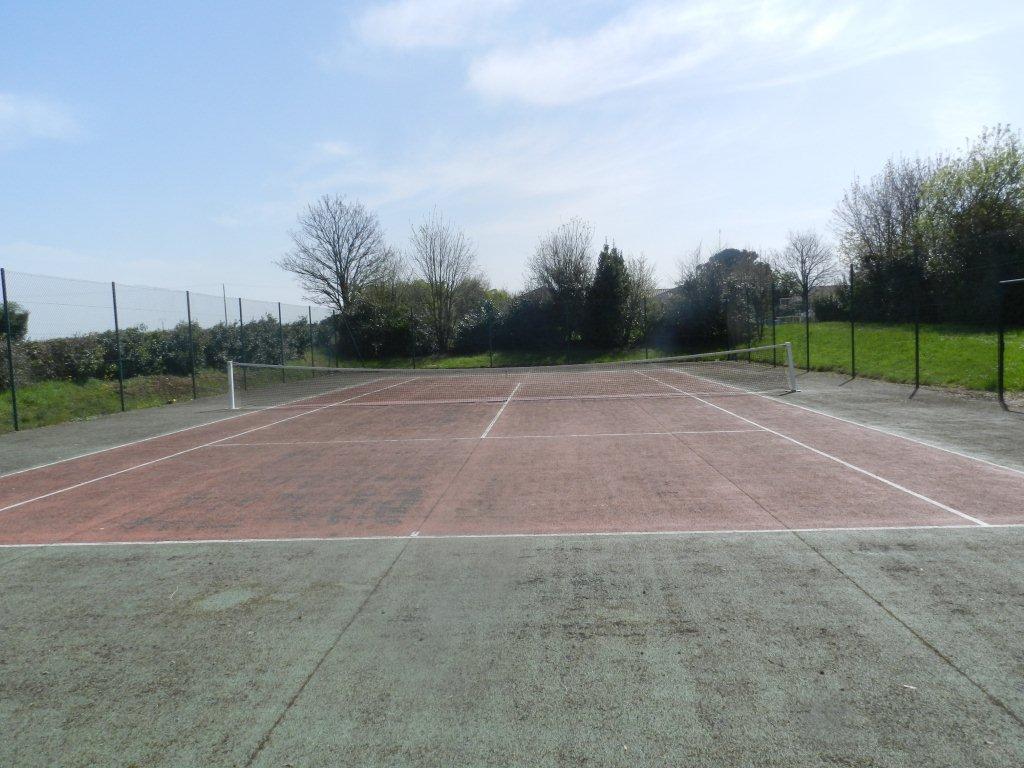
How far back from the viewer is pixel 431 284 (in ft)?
137

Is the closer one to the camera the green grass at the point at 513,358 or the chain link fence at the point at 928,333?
the chain link fence at the point at 928,333

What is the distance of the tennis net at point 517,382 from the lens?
67.7 feet

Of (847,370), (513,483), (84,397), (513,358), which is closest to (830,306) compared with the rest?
(513,358)

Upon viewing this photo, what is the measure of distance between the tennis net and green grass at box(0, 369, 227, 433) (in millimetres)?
→ 1995

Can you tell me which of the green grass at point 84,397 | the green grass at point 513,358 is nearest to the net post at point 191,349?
the green grass at point 84,397

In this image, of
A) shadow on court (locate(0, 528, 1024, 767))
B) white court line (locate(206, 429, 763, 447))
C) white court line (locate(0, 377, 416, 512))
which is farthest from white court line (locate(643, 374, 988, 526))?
white court line (locate(0, 377, 416, 512))

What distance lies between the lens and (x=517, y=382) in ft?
86.1

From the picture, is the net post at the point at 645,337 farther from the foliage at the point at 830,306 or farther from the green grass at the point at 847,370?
the foliage at the point at 830,306

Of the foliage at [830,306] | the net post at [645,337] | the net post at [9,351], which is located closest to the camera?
the net post at [9,351]

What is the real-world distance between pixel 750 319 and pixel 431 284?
17955mm

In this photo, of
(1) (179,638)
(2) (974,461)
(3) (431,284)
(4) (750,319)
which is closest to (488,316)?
(3) (431,284)

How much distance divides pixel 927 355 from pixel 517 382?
12.9 metres

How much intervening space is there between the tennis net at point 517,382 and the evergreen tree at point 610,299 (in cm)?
438

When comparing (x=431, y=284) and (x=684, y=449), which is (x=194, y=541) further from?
(x=431, y=284)
